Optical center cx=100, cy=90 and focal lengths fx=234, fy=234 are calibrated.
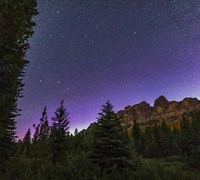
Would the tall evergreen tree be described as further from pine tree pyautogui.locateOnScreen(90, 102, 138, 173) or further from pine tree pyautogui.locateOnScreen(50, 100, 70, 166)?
pine tree pyautogui.locateOnScreen(50, 100, 70, 166)

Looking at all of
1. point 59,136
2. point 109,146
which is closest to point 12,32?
point 109,146

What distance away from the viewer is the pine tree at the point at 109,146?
13.7 meters

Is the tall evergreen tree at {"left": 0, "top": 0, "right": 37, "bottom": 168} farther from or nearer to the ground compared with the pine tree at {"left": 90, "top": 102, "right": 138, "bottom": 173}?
farther from the ground

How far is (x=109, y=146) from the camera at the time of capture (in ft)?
46.5

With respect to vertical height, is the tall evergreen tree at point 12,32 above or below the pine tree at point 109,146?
above

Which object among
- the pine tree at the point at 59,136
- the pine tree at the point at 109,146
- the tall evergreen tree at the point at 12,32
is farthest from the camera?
the pine tree at the point at 59,136

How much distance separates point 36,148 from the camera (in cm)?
3067

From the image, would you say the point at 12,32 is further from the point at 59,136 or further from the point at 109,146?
the point at 59,136

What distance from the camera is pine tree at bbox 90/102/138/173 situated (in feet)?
45.1

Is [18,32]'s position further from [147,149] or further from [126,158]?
[147,149]

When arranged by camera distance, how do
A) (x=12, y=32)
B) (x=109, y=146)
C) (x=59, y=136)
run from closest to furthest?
(x=12, y=32) < (x=109, y=146) < (x=59, y=136)

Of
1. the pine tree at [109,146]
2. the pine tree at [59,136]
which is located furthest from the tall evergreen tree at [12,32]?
the pine tree at [59,136]

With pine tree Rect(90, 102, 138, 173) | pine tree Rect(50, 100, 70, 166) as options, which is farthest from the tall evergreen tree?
pine tree Rect(50, 100, 70, 166)

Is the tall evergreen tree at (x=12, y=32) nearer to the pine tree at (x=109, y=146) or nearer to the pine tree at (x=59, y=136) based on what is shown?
the pine tree at (x=109, y=146)
